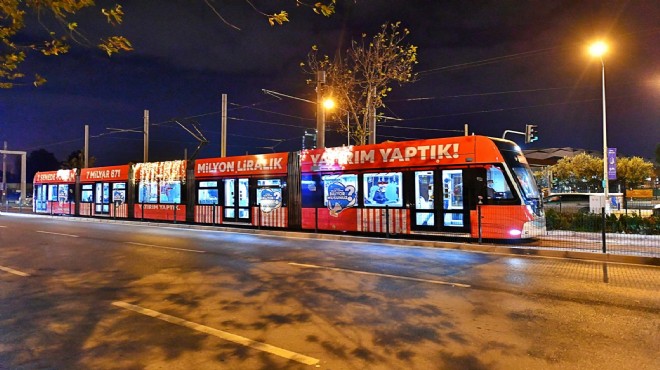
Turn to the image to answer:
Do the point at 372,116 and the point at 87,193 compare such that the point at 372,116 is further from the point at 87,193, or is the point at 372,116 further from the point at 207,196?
the point at 87,193

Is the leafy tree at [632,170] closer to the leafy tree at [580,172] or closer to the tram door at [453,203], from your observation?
the leafy tree at [580,172]

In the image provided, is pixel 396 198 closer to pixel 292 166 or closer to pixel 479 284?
pixel 292 166

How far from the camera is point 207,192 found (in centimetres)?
2275

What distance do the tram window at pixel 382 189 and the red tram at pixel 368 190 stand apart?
0.03 metres

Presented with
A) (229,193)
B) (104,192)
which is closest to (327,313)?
(229,193)

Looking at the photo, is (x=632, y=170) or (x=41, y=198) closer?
(x=41, y=198)

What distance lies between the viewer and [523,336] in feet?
17.3

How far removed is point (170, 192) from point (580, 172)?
1958 inches

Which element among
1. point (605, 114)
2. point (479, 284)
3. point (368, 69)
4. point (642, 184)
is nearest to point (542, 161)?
point (642, 184)

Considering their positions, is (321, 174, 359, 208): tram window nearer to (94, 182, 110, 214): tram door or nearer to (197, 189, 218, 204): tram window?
(197, 189, 218, 204): tram window

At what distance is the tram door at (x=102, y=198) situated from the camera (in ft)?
94.0

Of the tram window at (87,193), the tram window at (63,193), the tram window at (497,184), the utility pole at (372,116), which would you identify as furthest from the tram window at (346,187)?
the tram window at (63,193)

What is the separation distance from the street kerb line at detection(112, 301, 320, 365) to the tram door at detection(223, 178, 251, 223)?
14.1m

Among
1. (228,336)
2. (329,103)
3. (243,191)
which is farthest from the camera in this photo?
(329,103)
